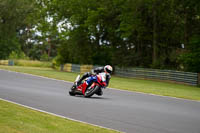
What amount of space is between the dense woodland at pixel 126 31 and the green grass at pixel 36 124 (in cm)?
2739

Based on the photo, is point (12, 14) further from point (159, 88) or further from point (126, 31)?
point (159, 88)

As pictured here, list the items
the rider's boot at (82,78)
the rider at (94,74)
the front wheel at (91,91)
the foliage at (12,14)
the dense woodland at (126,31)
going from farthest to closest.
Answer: the foliage at (12,14), the dense woodland at (126,31), the rider's boot at (82,78), the front wheel at (91,91), the rider at (94,74)

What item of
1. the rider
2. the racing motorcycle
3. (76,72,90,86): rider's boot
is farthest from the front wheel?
(76,72,90,86): rider's boot

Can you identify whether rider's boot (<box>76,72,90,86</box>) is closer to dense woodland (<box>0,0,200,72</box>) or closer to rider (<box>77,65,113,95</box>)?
rider (<box>77,65,113,95</box>)

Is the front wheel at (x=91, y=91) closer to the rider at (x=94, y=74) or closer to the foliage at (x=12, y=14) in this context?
the rider at (x=94, y=74)

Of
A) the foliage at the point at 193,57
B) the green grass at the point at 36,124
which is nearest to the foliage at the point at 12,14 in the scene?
the foliage at the point at 193,57

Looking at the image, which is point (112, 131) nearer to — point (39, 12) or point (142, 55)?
point (142, 55)

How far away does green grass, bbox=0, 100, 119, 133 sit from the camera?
7.95m

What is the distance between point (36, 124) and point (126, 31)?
34.7 meters

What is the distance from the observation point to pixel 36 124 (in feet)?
28.2

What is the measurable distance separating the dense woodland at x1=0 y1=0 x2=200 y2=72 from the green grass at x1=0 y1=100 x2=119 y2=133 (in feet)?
89.9

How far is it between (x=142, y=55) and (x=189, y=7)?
26.0 feet

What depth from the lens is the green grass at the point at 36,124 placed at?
7953 mm

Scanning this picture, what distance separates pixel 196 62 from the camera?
35219 millimetres
